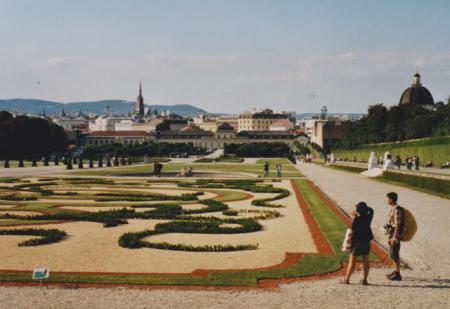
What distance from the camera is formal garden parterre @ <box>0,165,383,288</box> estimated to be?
9383mm

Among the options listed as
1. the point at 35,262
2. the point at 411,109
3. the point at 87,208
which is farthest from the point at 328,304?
the point at 411,109

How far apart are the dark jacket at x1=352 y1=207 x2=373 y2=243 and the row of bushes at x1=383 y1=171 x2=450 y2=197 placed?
14634mm

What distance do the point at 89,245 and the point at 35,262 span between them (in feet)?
5.75

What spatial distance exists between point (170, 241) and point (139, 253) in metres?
1.44

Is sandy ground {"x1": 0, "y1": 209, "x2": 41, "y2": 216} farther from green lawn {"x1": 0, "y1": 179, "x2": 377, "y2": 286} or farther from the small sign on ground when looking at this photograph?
the small sign on ground

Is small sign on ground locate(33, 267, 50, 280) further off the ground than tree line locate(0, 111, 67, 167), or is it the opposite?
tree line locate(0, 111, 67, 167)

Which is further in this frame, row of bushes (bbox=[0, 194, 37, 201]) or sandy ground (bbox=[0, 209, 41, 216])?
row of bushes (bbox=[0, 194, 37, 201])

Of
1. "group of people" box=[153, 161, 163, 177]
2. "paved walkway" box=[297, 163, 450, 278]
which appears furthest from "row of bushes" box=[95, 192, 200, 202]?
"group of people" box=[153, 161, 163, 177]

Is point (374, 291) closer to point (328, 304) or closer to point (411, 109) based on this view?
point (328, 304)

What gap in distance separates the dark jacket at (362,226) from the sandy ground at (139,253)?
173 centimetres

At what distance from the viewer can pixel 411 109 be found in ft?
246

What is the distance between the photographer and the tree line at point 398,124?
196ft

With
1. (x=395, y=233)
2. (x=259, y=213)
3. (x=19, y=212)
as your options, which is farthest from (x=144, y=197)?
(x=395, y=233)

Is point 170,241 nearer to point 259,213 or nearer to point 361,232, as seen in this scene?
point 361,232
